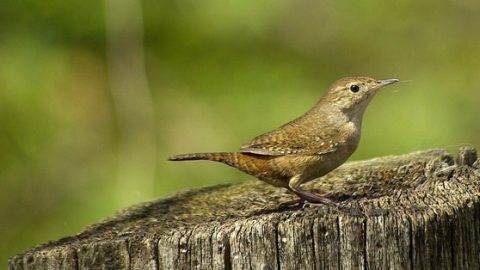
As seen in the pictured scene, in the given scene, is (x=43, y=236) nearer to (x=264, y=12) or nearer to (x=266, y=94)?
(x=266, y=94)

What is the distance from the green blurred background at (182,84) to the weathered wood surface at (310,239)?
11.2 ft

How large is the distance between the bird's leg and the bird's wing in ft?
0.47

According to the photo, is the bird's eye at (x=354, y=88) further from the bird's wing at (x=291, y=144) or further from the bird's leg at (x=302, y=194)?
the bird's leg at (x=302, y=194)

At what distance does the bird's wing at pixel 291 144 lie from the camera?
4.82 metres

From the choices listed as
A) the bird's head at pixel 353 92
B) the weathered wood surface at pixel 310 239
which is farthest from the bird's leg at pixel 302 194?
the bird's head at pixel 353 92

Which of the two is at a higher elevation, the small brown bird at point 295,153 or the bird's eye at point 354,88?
the bird's eye at point 354,88

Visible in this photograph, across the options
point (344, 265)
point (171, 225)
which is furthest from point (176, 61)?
point (344, 265)

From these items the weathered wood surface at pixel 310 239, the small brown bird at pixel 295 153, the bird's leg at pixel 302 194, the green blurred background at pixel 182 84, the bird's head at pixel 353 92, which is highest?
the green blurred background at pixel 182 84

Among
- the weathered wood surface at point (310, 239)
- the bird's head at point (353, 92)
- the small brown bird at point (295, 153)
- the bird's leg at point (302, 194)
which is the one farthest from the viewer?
the bird's head at point (353, 92)

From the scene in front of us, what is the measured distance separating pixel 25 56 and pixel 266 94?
5.98 ft

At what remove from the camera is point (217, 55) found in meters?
8.06

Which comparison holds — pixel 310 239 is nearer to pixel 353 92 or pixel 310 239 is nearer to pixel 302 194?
pixel 302 194

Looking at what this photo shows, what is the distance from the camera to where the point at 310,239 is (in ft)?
11.3

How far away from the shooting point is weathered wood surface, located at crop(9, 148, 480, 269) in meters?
3.43
